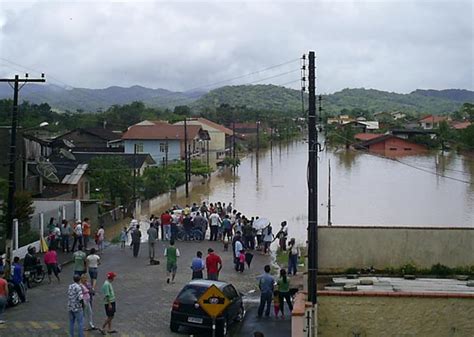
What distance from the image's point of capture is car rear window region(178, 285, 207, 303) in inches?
577

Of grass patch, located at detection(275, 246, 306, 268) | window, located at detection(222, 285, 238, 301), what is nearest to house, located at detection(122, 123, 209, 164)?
grass patch, located at detection(275, 246, 306, 268)

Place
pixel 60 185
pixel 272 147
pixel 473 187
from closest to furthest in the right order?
pixel 60 185 → pixel 473 187 → pixel 272 147

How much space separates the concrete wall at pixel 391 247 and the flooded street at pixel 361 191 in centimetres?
1758

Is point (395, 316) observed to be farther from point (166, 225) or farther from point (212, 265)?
point (166, 225)

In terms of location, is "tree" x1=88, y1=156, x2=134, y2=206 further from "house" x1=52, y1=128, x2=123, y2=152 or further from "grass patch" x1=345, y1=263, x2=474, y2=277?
"house" x1=52, y1=128, x2=123, y2=152

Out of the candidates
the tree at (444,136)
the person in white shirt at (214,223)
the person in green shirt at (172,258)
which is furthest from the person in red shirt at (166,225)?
the tree at (444,136)

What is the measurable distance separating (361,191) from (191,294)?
151 ft

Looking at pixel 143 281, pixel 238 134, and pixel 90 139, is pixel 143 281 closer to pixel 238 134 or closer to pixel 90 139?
pixel 90 139

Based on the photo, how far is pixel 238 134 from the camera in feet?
407

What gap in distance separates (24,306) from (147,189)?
3340cm

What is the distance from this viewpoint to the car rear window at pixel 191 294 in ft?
48.1

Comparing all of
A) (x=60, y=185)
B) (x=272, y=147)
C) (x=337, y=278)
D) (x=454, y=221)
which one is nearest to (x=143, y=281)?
(x=337, y=278)

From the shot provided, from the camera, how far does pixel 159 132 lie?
7738 centimetres

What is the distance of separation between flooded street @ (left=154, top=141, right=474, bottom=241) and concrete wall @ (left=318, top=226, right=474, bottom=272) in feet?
57.7
